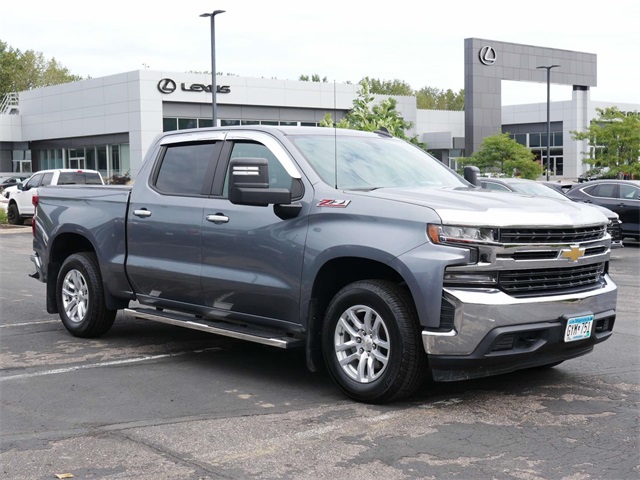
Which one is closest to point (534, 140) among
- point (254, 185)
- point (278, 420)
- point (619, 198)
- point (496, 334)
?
point (619, 198)

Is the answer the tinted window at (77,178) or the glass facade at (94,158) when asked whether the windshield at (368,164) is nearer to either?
the tinted window at (77,178)

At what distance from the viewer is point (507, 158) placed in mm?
44375

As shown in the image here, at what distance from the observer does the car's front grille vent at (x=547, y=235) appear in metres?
5.91

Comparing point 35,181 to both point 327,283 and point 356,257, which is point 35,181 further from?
point 356,257

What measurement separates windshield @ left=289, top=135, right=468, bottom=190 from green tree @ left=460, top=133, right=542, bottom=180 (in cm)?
3683

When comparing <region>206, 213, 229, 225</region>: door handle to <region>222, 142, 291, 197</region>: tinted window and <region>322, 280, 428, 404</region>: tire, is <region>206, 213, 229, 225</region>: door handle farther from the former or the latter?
<region>322, 280, 428, 404</region>: tire

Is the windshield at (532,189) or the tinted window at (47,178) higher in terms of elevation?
the tinted window at (47,178)

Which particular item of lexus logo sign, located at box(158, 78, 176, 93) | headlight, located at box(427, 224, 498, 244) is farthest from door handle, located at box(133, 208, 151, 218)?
lexus logo sign, located at box(158, 78, 176, 93)

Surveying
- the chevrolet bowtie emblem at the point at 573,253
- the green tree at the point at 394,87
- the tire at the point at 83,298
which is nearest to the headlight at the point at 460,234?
the chevrolet bowtie emblem at the point at 573,253

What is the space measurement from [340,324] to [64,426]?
6.46 feet

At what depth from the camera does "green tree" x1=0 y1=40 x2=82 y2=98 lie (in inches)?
3959

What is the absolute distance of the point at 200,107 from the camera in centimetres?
5603

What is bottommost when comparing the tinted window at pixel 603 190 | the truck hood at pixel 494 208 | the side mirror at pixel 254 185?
the tinted window at pixel 603 190

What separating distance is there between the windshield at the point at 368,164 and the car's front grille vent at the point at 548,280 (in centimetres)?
139
